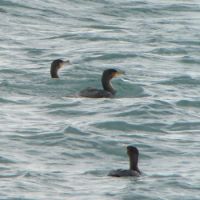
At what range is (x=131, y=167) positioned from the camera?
680 inches

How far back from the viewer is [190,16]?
3275 cm

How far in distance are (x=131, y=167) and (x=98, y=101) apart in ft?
18.5

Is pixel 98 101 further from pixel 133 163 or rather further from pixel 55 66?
pixel 133 163

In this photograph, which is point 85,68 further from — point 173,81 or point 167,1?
point 167,1

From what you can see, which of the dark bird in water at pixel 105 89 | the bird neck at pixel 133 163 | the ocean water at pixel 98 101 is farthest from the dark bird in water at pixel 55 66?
the bird neck at pixel 133 163

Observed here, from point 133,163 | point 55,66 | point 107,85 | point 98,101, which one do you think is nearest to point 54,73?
point 55,66

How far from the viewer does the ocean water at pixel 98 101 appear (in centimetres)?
1684

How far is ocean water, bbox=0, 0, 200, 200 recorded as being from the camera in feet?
55.3

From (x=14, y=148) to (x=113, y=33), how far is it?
451 inches

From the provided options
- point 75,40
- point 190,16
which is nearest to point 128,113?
point 75,40

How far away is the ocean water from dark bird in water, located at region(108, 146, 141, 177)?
0.63 ft

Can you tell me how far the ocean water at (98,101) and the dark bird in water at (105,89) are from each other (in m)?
0.23

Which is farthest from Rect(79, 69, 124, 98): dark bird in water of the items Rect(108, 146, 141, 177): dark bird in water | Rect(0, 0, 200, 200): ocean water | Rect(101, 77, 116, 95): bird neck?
Rect(108, 146, 141, 177): dark bird in water

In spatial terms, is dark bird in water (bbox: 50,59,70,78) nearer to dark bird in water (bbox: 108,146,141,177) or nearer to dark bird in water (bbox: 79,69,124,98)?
dark bird in water (bbox: 79,69,124,98)
